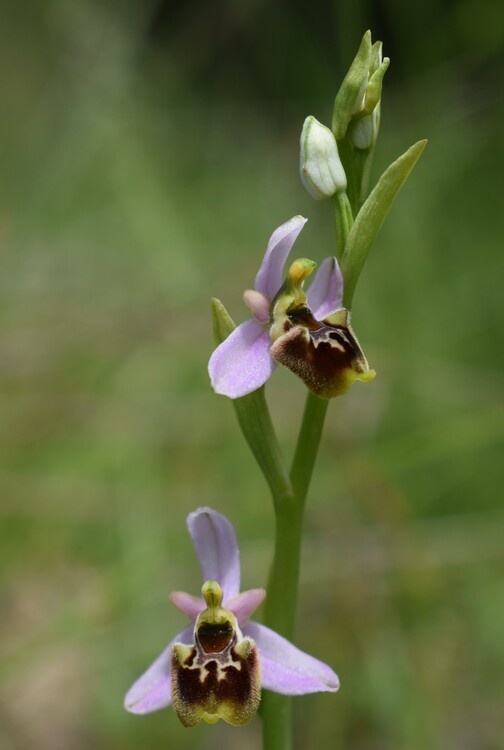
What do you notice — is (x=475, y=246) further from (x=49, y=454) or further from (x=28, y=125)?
(x=28, y=125)

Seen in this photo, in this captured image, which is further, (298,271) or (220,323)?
(298,271)

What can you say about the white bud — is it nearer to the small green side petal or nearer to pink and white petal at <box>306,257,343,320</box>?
pink and white petal at <box>306,257,343,320</box>

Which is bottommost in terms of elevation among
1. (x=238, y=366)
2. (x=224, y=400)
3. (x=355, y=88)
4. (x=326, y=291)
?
(x=238, y=366)

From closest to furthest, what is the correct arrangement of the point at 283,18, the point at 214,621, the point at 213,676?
the point at 213,676, the point at 214,621, the point at 283,18

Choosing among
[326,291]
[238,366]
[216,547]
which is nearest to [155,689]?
[216,547]

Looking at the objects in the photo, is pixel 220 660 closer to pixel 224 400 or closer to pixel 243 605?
pixel 243 605

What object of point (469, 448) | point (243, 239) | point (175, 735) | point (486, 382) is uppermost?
point (243, 239)

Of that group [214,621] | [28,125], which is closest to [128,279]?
[28,125]
